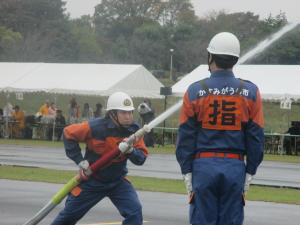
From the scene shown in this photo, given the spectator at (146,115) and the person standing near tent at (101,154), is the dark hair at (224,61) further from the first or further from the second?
the spectator at (146,115)

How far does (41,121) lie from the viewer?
35.5 m

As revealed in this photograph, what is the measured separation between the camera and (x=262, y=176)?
2114 centimetres

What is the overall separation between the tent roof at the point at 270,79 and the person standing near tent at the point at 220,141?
22.3m

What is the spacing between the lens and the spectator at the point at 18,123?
35.7 meters

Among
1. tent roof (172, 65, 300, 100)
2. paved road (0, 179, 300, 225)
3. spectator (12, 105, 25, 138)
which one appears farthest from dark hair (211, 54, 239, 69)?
spectator (12, 105, 25, 138)

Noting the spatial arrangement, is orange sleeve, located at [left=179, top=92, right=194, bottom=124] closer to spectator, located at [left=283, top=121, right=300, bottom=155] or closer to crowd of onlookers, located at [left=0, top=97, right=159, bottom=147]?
spectator, located at [left=283, top=121, right=300, bottom=155]

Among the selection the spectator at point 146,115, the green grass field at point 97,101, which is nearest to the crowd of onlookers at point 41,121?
the spectator at point 146,115

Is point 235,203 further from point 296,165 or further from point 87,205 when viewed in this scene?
point 296,165

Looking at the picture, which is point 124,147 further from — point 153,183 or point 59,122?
point 59,122

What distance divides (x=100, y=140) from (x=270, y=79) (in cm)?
2240

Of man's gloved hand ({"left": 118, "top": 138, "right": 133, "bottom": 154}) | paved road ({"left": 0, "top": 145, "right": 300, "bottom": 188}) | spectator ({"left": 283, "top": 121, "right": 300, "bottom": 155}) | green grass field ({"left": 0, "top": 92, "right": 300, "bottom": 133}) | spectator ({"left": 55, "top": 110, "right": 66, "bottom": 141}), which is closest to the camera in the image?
man's gloved hand ({"left": 118, "top": 138, "right": 133, "bottom": 154})

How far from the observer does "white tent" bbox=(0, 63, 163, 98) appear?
109ft

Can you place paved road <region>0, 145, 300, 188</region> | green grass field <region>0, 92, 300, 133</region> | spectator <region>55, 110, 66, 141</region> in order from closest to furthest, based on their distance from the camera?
paved road <region>0, 145, 300, 188</region>
spectator <region>55, 110, 66, 141</region>
green grass field <region>0, 92, 300, 133</region>

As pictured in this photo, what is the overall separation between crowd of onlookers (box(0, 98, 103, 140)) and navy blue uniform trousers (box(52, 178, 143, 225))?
26.0 meters
